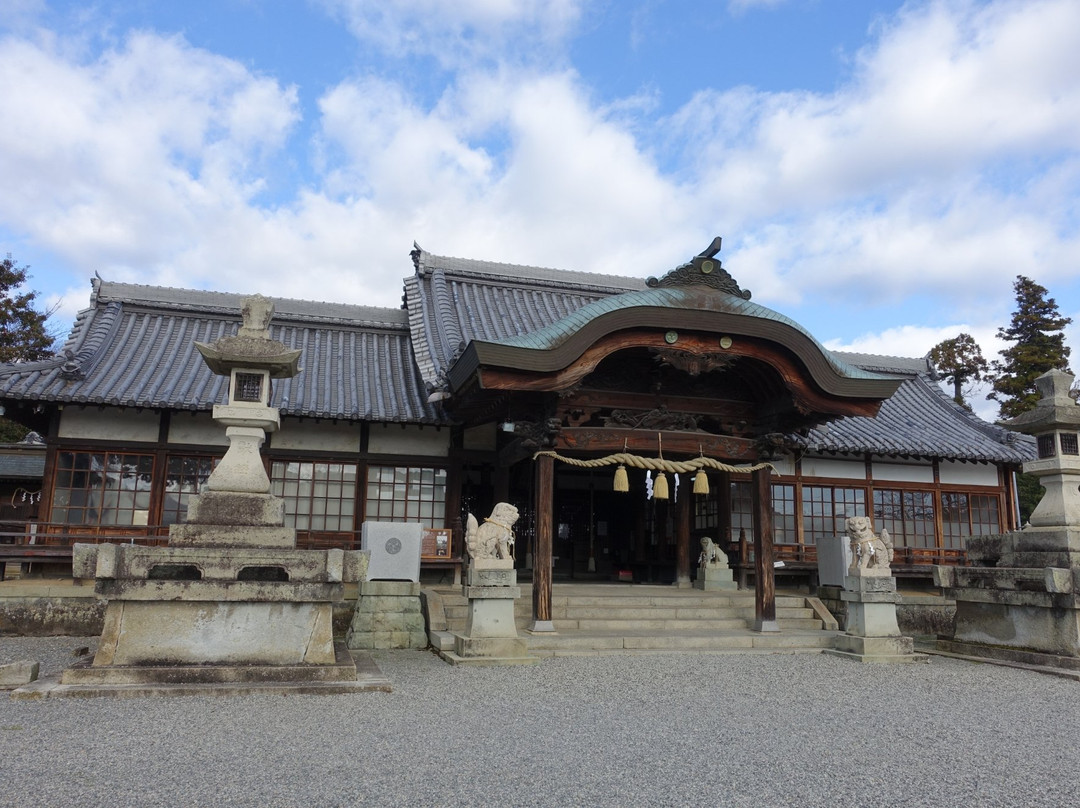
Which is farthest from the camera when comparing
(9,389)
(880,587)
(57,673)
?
(9,389)

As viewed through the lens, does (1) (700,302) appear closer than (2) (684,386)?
Yes

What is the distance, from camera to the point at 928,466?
54.7 feet

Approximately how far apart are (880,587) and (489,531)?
542 cm

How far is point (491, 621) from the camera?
379 inches

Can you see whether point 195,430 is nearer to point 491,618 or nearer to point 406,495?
point 406,495

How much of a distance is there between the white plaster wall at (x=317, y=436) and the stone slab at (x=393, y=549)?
2.84 m

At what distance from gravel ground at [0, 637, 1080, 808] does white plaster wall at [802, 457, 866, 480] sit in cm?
767

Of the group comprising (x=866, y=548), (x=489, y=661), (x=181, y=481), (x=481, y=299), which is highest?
(x=481, y=299)

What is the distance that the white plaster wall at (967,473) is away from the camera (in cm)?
1681

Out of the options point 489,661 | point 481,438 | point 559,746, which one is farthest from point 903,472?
point 559,746

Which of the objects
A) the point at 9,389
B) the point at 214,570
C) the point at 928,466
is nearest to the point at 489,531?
the point at 214,570

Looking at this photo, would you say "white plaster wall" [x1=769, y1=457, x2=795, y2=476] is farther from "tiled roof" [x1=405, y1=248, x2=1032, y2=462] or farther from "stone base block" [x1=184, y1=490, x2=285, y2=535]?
"stone base block" [x1=184, y1=490, x2=285, y2=535]

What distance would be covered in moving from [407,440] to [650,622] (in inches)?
218

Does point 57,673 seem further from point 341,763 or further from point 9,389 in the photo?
point 9,389
